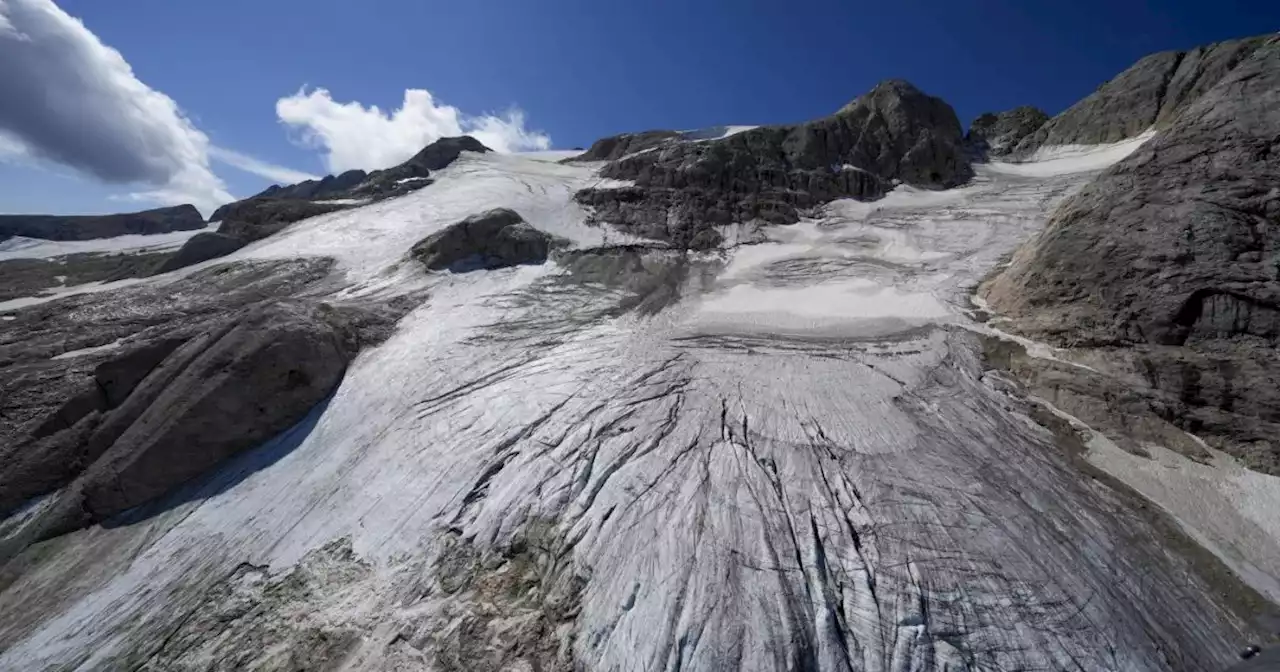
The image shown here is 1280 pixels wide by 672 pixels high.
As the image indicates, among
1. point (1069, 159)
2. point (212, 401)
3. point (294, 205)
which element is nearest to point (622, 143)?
point (294, 205)

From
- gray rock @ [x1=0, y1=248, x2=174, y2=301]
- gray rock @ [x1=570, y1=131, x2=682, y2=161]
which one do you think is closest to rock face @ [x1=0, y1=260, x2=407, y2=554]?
gray rock @ [x1=0, y1=248, x2=174, y2=301]

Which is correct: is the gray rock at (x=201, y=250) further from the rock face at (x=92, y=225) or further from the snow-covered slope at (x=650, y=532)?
the rock face at (x=92, y=225)

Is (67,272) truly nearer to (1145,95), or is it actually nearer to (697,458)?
(697,458)

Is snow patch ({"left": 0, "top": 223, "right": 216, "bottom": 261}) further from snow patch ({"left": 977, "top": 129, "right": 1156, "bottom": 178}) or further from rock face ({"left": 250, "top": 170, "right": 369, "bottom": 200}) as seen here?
snow patch ({"left": 977, "top": 129, "right": 1156, "bottom": 178})

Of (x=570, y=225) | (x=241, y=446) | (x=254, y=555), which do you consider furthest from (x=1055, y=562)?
(x=570, y=225)

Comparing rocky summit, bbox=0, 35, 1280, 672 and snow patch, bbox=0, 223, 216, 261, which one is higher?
snow patch, bbox=0, 223, 216, 261

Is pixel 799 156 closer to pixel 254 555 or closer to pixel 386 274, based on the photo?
pixel 386 274

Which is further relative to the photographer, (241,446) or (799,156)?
(799,156)
